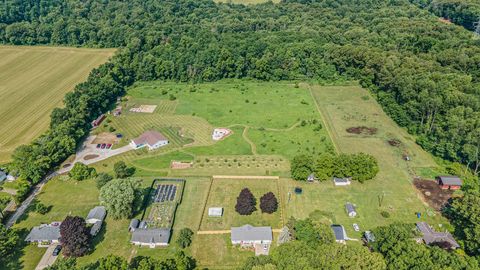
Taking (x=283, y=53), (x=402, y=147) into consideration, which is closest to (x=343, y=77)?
(x=283, y=53)

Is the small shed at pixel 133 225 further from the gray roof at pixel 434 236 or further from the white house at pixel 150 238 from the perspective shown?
the gray roof at pixel 434 236

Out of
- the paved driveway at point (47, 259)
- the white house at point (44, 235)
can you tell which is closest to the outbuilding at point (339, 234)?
the paved driveway at point (47, 259)

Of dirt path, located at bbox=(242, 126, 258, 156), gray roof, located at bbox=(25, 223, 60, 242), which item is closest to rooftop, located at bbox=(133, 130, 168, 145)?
dirt path, located at bbox=(242, 126, 258, 156)

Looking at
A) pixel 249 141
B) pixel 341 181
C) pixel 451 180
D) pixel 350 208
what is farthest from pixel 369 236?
pixel 249 141

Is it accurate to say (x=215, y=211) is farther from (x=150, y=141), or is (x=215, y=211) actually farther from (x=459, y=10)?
(x=459, y=10)

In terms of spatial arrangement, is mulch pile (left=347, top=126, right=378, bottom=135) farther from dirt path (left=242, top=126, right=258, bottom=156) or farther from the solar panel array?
the solar panel array

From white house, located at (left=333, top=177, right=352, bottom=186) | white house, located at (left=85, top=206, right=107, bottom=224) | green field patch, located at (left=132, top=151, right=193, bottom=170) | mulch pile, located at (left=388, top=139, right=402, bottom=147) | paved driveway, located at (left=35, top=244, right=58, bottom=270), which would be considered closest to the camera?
paved driveway, located at (left=35, top=244, right=58, bottom=270)

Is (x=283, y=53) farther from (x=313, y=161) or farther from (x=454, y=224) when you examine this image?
(x=454, y=224)
